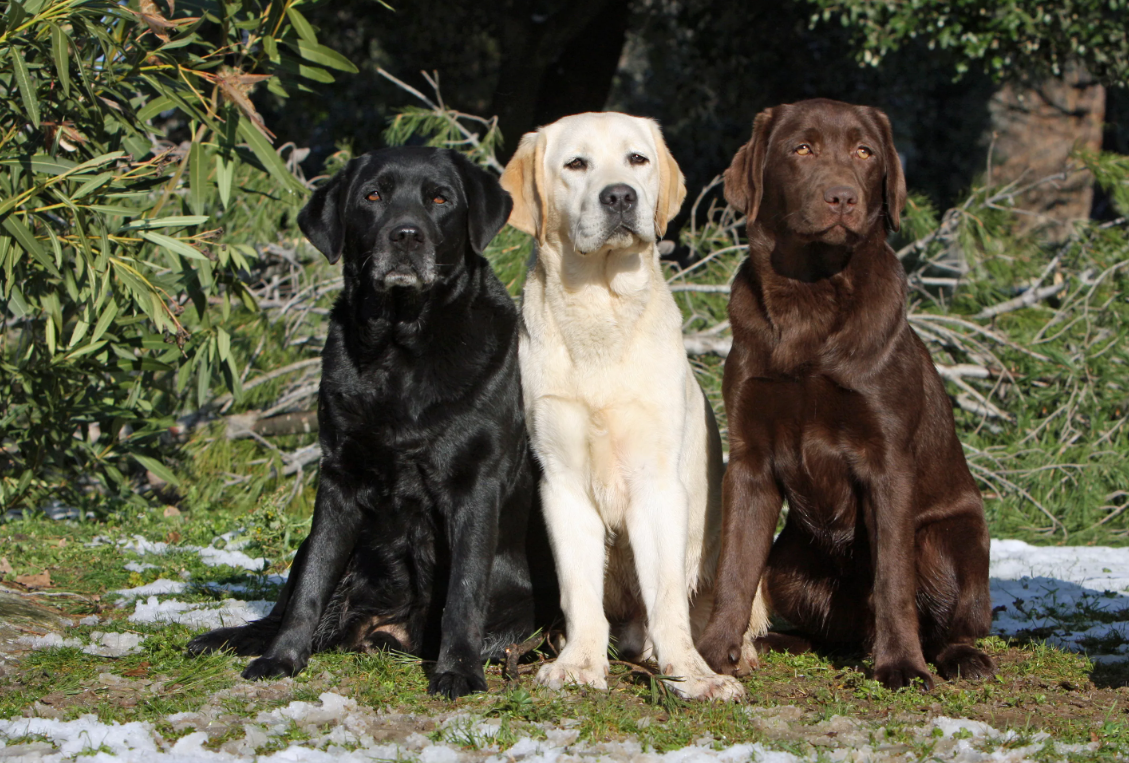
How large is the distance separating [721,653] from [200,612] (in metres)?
1.90

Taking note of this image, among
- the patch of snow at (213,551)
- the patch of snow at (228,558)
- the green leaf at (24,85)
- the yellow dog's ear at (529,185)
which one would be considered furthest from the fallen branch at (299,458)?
the yellow dog's ear at (529,185)

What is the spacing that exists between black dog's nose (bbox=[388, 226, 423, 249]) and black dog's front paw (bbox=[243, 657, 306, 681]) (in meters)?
1.26

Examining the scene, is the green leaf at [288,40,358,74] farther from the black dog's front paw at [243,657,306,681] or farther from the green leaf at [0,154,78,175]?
the black dog's front paw at [243,657,306,681]

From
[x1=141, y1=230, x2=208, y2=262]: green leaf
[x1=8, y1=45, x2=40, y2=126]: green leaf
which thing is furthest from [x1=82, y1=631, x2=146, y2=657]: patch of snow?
[x1=8, y1=45, x2=40, y2=126]: green leaf

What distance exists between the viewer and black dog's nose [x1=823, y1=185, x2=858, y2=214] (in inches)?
131

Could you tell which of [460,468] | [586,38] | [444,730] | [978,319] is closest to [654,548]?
[460,468]

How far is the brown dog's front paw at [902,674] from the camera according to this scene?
10.1 feet

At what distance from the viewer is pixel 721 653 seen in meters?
3.27

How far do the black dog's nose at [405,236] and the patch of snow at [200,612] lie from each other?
147 centimetres

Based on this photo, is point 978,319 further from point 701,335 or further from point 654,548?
point 654,548

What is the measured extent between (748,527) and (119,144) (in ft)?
10.8

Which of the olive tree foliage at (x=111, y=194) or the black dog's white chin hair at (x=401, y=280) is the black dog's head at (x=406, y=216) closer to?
the black dog's white chin hair at (x=401, y=280)

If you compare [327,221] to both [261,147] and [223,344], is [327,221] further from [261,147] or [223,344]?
[223,344]

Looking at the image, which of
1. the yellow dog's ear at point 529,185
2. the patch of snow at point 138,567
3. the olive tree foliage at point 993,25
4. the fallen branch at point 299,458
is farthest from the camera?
the olive tree foliage at point 993,25
